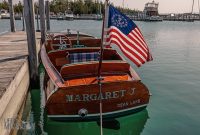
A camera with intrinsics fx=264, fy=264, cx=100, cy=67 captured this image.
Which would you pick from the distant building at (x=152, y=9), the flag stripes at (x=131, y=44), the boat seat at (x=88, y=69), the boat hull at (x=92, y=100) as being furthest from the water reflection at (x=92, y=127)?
the distant building at (x=152, y=9)

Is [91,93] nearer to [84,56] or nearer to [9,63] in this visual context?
[84,56]

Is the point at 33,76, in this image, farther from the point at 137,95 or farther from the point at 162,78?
the point at 162,78

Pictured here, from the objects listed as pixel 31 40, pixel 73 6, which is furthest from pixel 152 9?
pixel 31 40

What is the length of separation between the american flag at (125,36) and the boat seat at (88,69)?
1765 mm

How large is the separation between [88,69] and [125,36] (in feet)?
7.32

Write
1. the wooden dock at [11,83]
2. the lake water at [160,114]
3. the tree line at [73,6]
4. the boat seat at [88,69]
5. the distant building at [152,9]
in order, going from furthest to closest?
the tree line at [73,6], the distant building at [152,9], the boat seat at [88,69], the lake water at [160,114], the wooden dock at [11,83]

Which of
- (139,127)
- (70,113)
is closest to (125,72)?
(139,127)

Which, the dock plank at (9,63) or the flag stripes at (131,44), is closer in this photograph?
the flag stripes at (131,44)

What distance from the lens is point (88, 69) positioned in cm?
841

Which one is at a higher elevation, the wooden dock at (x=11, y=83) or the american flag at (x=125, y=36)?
the american flag at (x=125, y=36)

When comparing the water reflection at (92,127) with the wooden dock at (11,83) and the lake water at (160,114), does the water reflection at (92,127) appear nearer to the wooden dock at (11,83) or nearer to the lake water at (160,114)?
the lake water at (160,114)

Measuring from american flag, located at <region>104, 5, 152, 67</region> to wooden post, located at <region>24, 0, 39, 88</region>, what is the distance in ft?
16.0

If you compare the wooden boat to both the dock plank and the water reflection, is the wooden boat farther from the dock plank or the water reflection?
the dock plank

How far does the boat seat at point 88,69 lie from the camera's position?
8.31 m
